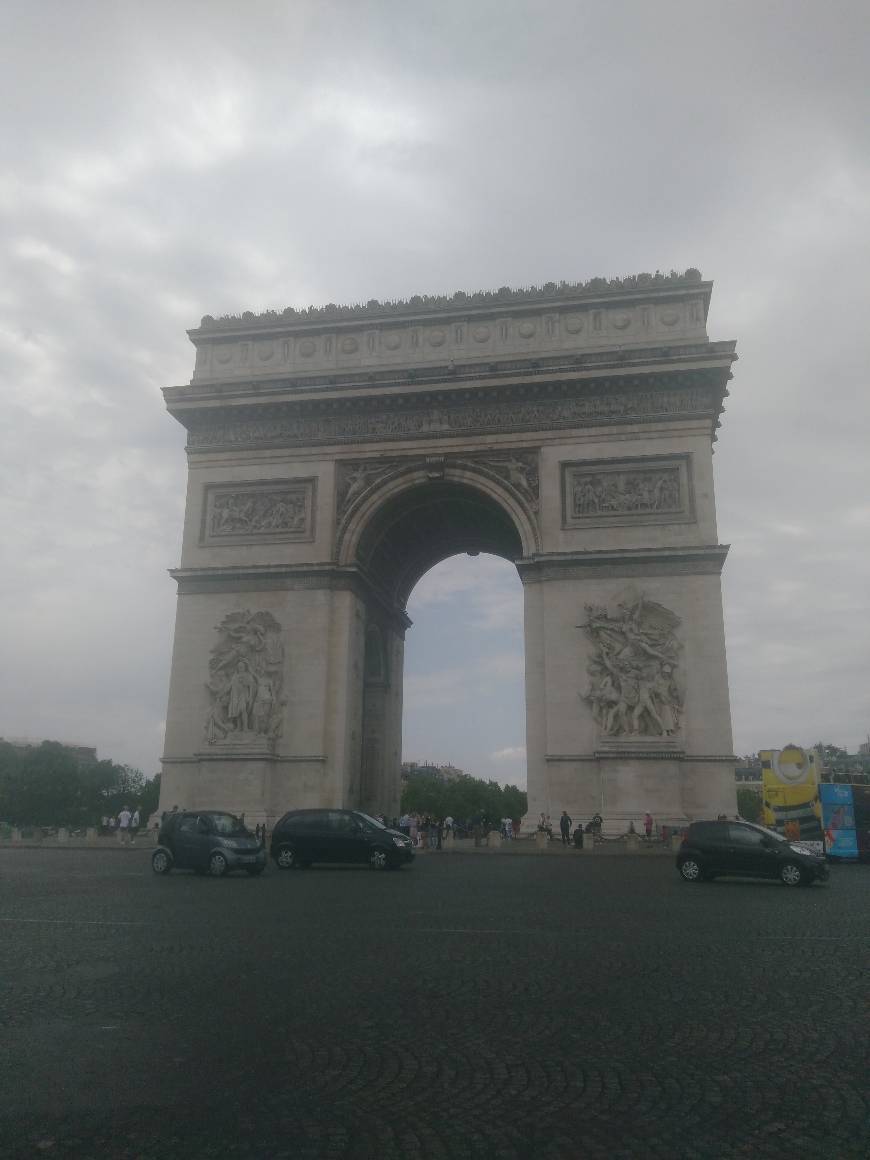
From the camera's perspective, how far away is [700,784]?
83.3ft

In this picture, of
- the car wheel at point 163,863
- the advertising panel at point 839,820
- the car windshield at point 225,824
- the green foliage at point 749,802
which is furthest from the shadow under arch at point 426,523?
the green foliage at point 749,802

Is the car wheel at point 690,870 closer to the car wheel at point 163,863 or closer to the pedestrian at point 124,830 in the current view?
the car wheel at point 163,863

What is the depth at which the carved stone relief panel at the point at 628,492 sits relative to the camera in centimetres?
2772

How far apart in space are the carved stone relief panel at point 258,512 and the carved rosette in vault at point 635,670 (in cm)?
984

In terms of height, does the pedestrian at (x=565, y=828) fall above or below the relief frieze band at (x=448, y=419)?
below

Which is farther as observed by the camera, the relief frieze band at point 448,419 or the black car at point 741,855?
the relief frieze band at point 448,419

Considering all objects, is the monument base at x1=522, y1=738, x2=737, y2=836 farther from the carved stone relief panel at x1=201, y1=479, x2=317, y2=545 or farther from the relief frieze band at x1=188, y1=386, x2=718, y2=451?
the carved stone relief panel at x1=201, y1=479, x2=317, y2=545

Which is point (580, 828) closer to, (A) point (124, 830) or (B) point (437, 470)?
(B) point (437, 470)

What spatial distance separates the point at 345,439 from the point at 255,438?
3134 mm

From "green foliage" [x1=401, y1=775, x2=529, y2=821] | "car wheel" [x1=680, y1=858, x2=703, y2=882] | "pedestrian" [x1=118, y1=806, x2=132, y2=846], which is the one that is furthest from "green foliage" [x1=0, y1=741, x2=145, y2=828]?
"car wheel" [x1=680, y1=858, x2=703, y2=882]

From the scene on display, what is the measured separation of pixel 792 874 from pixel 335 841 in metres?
8.84

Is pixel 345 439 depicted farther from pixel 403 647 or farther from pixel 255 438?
pixel 403 647

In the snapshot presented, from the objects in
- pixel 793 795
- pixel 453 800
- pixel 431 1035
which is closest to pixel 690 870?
→ pixel 793 795

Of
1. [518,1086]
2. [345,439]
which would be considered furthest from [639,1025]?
[345,439]
